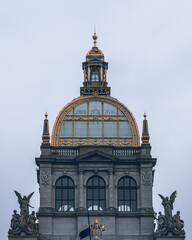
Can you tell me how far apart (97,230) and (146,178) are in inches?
271

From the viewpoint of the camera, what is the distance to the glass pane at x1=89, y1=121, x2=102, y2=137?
358 feet

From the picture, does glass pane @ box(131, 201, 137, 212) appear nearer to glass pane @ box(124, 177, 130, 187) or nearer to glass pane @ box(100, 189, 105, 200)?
glass pane @ box(124, 177, 130, 187)

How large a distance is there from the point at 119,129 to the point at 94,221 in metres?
9.94

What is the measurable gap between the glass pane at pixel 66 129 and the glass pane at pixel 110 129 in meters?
3.18


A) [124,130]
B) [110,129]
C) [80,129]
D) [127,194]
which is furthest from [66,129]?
[127,194]

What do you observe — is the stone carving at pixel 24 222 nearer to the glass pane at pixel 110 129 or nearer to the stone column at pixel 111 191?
the stone column at pixel 111 191

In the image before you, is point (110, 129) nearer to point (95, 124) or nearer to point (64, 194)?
point (95, 124)

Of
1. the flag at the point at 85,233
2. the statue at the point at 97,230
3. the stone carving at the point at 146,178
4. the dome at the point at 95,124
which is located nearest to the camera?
the flag at the point at 85,233

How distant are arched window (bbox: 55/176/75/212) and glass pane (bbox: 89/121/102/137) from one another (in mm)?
5198

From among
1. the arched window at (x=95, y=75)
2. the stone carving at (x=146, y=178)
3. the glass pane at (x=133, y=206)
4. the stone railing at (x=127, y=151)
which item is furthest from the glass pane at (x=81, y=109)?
the glass pane at (x=133, y=206)

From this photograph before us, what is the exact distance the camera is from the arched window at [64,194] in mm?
105125

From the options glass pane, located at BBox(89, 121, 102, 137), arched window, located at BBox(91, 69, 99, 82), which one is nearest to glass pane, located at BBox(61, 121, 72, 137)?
glass pane, located at BBox(89, 121, 102, 137)

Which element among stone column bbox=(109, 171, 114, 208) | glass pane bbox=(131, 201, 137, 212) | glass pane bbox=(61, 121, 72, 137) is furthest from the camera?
glass pane bbox=(61, 121, 72, 137)

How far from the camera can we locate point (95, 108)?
111 metres
